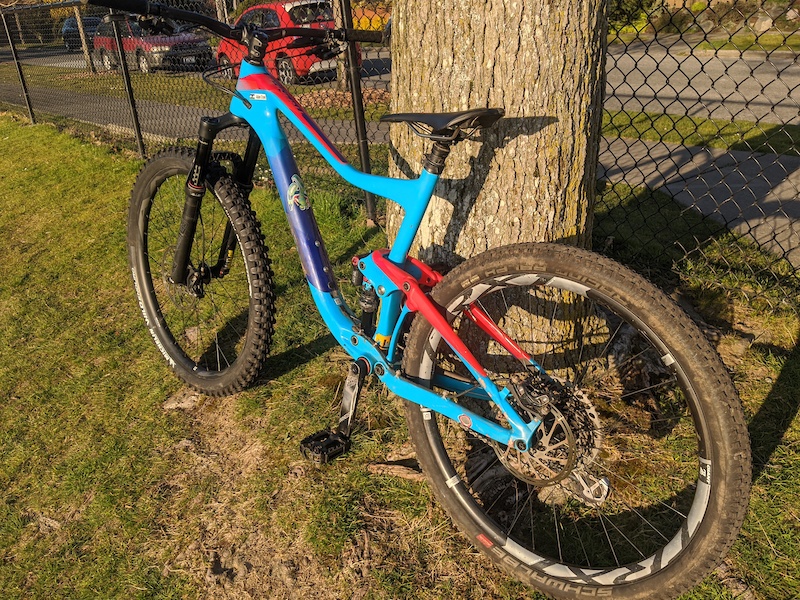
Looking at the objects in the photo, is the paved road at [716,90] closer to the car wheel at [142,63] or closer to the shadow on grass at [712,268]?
the shadow on grass at [712,268]

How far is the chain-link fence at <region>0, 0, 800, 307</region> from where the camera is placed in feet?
12.8

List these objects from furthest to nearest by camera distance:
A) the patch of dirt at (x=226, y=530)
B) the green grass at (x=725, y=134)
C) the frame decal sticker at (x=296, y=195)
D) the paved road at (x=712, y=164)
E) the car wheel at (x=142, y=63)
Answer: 1. the car wheel at (x=142, y=63)
2. the green grass at (x=725, y=134)
3. the paved road at (x=712, y=164)
4. the frame decal sticker at (x=296, y=195)
5. the patch of dirt at (x=226, y=530)

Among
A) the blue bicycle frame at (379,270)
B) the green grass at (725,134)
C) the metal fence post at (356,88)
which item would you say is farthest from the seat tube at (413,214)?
the green grass at (725,134)

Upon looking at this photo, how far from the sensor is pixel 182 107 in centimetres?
993

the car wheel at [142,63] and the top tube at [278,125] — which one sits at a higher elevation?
the top tube at [278,125]

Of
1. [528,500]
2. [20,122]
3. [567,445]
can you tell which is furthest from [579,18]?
[20,122]

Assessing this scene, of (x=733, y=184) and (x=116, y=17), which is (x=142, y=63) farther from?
(x=733, y=184)

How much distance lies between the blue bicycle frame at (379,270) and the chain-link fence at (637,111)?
32cm

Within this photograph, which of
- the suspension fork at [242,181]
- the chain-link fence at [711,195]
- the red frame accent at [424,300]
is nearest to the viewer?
the red frame accent at [424,300]

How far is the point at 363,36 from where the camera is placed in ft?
9.52

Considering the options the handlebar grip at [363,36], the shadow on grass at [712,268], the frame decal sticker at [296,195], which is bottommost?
the shadow on grass at [712,268]

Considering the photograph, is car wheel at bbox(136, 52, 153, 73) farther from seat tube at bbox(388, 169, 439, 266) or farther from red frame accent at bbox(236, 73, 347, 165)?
seat tube at bbox(388, 169, 439, 266)

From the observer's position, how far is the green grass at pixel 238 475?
86.4 inches

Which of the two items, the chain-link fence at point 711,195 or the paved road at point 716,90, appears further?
the paved road at point 716,90
